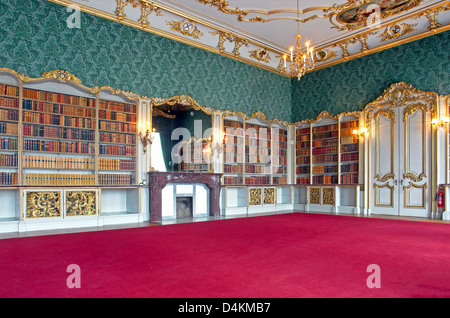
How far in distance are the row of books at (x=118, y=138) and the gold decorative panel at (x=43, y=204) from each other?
1.46 m

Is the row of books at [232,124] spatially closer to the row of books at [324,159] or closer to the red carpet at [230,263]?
the row of books at [324,159]

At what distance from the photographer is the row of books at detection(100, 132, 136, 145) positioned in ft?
22.9

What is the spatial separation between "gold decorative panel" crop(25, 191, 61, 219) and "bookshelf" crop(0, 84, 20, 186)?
1.31 feet

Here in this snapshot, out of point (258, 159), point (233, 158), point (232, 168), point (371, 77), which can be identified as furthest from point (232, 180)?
point (371, 77)

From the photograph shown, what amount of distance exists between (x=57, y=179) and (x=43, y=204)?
1.76 ft

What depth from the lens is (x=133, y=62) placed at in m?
7.49

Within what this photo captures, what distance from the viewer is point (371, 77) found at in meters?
9.23

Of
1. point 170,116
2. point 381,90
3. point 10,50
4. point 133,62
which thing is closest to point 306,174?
point 381,90

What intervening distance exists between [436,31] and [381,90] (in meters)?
1.81

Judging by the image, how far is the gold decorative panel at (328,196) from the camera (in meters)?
9.72

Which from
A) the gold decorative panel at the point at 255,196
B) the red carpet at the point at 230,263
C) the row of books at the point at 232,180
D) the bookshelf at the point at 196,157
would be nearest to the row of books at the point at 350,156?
the gold decorative panel at the point at 255,196

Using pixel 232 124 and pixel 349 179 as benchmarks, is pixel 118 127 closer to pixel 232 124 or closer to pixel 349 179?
pixel 232 124

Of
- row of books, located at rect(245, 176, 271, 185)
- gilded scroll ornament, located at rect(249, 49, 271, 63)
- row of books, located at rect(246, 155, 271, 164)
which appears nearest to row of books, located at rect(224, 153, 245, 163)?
row of books, located at rect(246, 155, 271, 164)

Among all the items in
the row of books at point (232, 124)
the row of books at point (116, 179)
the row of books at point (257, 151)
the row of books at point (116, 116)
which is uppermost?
the row of books at point (232, 124)
